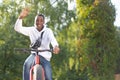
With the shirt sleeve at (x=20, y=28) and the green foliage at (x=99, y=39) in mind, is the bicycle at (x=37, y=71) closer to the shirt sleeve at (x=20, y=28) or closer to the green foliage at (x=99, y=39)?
the shirt sleeve at (x=20, y=28)

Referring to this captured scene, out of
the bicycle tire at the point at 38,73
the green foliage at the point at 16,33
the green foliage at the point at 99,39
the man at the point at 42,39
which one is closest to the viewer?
the bicycle tire at the point at 38,73

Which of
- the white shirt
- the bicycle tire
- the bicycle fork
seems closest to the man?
the white shirt

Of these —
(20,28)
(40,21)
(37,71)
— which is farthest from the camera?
(20,28)

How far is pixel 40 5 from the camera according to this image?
3225cm

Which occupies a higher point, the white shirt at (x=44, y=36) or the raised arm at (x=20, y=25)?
the raised arm at (x=20, y=25)

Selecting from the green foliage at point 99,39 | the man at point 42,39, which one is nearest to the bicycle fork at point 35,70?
the man at point 42,39

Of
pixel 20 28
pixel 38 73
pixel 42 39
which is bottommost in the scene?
pixel 38 73

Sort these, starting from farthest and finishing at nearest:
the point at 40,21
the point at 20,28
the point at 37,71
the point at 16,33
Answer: the point at 16,33, the point at 20,28, the point at 40,21, the point at 37,71

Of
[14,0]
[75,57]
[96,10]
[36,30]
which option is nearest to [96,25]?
[96,10]

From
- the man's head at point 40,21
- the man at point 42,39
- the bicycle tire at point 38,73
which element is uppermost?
the man's head at point 40,21

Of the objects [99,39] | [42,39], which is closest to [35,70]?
[42,39]

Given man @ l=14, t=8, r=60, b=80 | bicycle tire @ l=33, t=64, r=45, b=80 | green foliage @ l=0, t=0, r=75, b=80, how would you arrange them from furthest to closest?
1. green foliage @ l=0, t=0, r=75, b=80
2. man @ l=14, t=8, r=60, b=80
3. bicycle tire @ l=33, t=64, r=45, b=80

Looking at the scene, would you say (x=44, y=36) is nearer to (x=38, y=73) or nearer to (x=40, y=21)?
(x=40, y=21)

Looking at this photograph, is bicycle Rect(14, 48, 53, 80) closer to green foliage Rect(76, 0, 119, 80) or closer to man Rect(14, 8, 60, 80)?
man Rect(14, 8, 60, 80)
